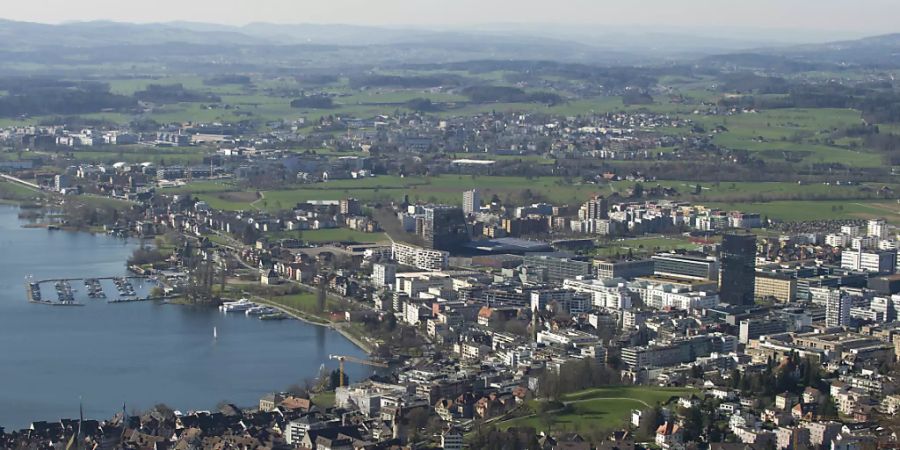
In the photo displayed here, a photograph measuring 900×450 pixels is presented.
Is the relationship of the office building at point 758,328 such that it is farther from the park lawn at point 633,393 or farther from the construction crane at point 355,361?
the construction crane at point 355,361

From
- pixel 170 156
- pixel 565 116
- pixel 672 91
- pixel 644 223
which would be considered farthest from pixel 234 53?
pixel 644 223

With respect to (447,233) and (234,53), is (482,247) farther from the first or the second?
(234,53)

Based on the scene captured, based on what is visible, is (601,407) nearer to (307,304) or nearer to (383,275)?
(307,304)

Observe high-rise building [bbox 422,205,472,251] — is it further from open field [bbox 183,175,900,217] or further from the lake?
open field [bbox 183,175,900,217]

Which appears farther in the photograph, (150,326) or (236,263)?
(236,263)

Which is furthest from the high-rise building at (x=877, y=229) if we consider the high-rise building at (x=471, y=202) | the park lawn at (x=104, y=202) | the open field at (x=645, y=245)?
the park lawn at (x=104, y=202)

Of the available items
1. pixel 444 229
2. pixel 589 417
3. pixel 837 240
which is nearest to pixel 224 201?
pixel 444 229

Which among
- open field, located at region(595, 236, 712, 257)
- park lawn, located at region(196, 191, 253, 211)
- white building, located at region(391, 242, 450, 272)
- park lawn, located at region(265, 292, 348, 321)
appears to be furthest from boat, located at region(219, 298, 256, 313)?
park lawn, located at region(196, 191, 253, 211)
